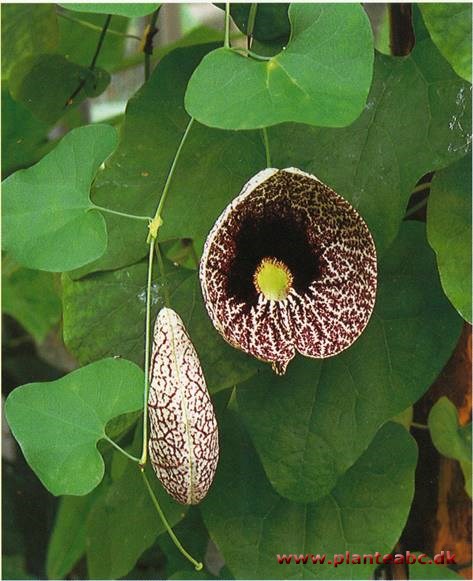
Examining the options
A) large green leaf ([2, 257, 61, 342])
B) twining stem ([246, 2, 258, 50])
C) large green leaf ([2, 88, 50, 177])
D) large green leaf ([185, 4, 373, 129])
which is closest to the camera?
large green leaf ([185, 4, 373, 129])

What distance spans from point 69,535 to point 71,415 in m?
0.43

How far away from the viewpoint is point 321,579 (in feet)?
1.92

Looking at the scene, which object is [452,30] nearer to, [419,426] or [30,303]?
[419,426]

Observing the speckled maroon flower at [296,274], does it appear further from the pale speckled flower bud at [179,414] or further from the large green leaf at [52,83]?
the large green leaf at [52,83]

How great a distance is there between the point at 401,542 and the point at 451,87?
311 millimetres

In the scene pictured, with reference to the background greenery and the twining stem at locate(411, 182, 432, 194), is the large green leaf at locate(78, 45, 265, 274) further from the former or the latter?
the twining stem at locate(411, 182, 432, 194)

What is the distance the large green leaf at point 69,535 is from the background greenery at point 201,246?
181 mm

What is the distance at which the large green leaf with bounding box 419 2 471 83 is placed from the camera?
0.46 meters

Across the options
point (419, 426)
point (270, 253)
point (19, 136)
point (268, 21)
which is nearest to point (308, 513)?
point (419, 426)

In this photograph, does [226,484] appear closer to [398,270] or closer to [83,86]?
[398,270]

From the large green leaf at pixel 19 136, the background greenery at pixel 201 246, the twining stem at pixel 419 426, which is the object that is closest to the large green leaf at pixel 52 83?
the background greenery at pixel 201 246

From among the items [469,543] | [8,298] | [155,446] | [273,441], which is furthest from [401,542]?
[8,298]

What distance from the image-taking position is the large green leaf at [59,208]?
47 cm

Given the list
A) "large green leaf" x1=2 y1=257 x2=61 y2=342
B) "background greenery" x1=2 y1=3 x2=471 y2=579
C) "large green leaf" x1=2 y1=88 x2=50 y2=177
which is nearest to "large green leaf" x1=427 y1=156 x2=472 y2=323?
A: "background greenery" x1=2 y1=3 x2=471 y2=579
